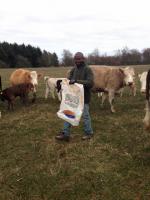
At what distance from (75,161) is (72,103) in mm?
1692

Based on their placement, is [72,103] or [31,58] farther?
[31,58]

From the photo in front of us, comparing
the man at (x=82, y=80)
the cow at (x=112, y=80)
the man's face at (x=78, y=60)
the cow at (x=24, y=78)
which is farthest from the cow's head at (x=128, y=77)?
the man's face at (x=78, y=60)

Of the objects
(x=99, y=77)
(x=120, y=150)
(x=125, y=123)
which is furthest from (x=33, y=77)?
(x=120, y=150)

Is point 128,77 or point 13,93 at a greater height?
point 128,77

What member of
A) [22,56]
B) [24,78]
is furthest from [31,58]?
[24,78]

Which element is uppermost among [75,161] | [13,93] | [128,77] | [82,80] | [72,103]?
[82,80]

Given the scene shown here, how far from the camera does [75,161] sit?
765cm

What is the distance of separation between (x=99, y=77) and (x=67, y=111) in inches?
208

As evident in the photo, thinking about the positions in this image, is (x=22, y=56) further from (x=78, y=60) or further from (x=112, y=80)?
(x=78, y=60)

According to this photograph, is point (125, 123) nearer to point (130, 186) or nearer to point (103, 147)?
point (103, 147)

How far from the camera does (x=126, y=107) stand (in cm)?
1413

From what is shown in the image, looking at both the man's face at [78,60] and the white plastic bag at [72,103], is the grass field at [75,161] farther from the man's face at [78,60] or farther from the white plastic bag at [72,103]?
the man's face at [78,60]

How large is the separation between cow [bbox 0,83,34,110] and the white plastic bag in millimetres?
5573

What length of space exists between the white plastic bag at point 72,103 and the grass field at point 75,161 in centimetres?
64
